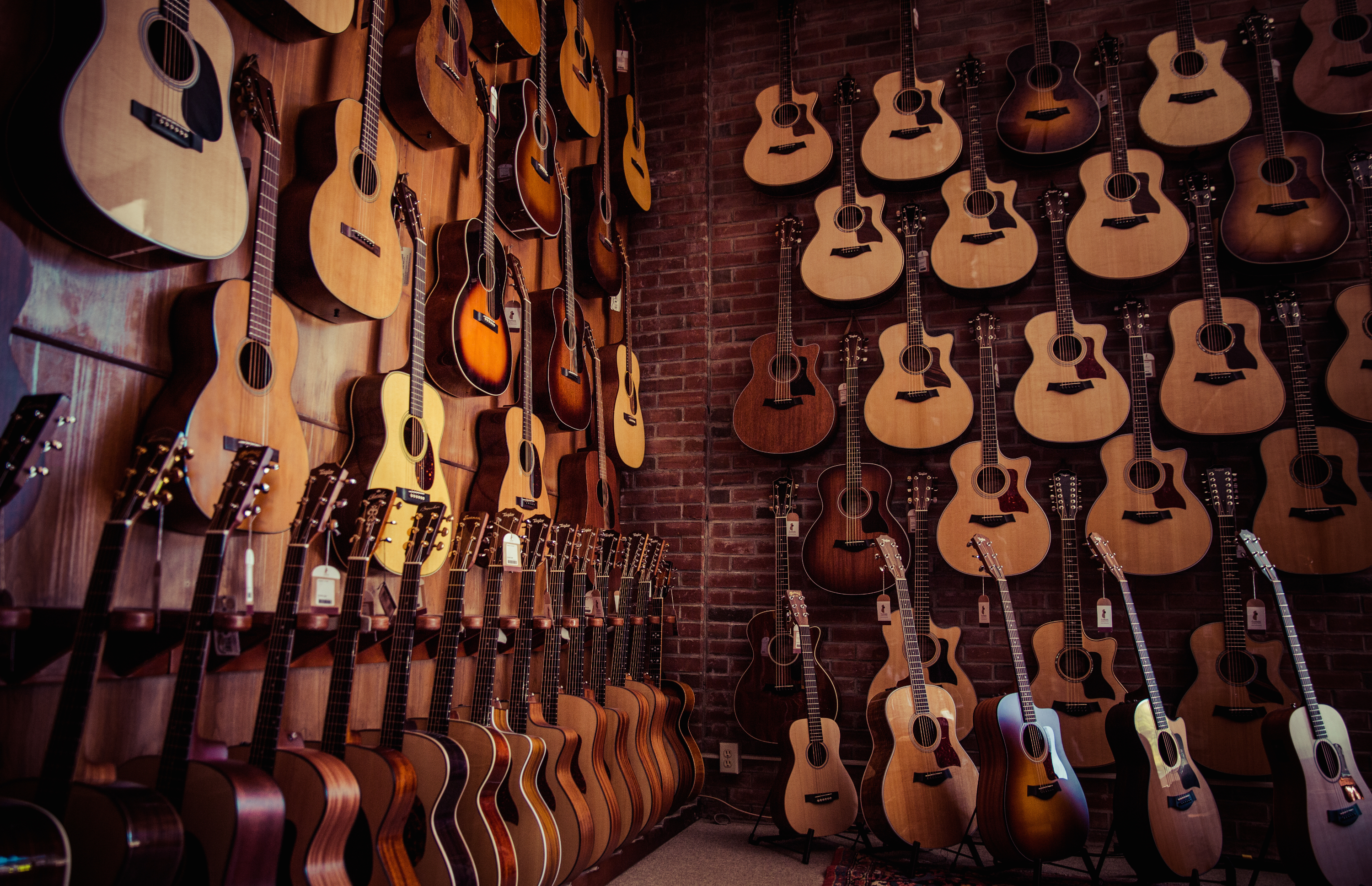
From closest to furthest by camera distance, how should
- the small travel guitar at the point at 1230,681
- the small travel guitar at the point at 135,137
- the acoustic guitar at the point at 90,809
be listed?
the acoustic guitar at the point at 90,809 < the small travel guitar at the point at 135,137 < the small travel guitar at the point at 1230,681

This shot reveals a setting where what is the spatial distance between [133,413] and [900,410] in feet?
9.40

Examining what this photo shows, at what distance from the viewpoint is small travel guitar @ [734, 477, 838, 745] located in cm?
354

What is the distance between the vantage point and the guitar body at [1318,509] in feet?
10.5

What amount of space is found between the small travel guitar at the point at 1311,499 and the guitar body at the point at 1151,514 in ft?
0.81

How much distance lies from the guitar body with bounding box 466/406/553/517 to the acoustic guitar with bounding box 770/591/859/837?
1315mm

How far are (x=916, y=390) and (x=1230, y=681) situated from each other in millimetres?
1604

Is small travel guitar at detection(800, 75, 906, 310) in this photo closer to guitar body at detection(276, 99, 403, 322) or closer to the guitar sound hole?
guitar body at detection(276, 99, 403, 322)

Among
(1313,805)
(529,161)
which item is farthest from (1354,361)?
(529,161)

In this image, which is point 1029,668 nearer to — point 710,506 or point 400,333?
point 710,506

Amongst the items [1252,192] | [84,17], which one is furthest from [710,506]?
[84,17]

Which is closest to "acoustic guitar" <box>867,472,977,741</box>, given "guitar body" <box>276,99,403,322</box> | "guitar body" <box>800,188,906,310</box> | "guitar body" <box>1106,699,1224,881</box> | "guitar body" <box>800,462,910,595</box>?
"guitar body" <box>800,462,910,595</box>

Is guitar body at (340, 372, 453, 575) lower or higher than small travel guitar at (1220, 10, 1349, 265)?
lower

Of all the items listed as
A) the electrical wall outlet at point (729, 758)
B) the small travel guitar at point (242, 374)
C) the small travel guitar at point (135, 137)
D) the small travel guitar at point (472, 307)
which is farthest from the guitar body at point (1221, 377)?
the small travel guitar at point (135, 137)

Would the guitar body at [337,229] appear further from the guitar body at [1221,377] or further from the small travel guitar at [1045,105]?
the guitar body at [1221,377]
